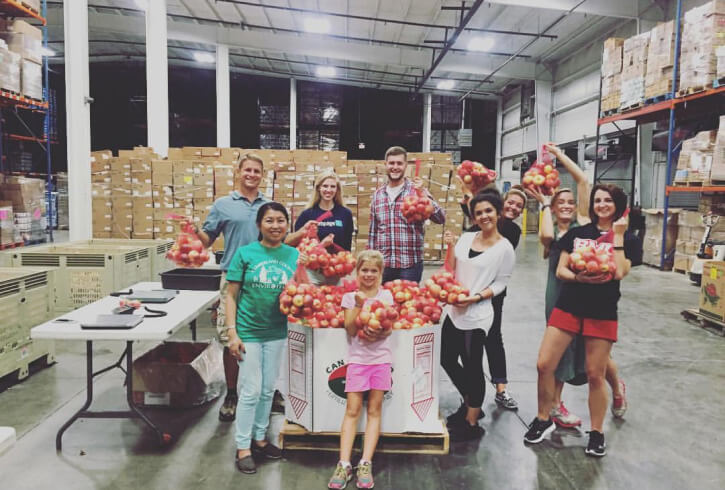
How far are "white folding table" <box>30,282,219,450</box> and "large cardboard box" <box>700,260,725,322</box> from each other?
5.52 m

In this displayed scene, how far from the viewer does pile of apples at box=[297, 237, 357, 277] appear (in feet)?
9.58

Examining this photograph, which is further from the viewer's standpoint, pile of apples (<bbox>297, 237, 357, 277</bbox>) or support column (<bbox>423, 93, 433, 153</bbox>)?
support column (<bbox>423, 93, 433, 153</bbox>)

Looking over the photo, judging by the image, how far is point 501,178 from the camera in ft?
72.5

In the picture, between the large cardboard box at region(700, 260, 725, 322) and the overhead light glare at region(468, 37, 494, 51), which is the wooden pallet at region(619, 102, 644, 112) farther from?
the overhead light glare at region(468, 37, 494, 51)

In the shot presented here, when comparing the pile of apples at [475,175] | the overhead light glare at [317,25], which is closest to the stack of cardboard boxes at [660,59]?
the pile of apples at [475,175]

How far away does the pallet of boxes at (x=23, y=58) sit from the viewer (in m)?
6.60

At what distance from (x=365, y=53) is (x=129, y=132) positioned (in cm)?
1108

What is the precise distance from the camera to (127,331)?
248 centimetres

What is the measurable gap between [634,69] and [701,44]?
1854 mm

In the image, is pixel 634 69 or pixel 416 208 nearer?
pixel 416 208

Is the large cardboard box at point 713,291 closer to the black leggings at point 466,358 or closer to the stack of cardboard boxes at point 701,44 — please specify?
the stack of cardboard boxes at point 701,44

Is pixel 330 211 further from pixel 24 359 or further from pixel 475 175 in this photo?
pixel 24 359

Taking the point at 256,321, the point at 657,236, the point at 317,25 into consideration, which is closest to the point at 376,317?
the point at 256,321

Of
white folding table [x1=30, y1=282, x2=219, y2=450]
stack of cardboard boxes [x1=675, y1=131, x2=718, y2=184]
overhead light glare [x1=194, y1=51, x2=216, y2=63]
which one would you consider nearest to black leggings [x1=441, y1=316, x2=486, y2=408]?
white folding table [x1=30, y1=282, x2=219, y2=450]
